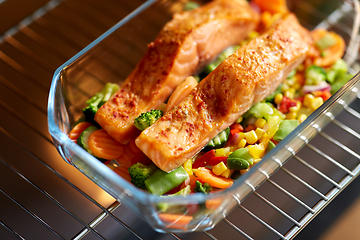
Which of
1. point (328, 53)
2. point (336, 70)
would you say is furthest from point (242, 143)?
point (328, 53)

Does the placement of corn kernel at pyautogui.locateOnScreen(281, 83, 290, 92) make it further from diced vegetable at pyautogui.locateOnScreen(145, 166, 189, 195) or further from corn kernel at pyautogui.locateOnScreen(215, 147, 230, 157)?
diced vegetable at pyautogui.locateOnScreen(145, 166, 189, 195)

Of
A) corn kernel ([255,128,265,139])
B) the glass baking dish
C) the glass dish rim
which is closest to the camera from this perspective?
the glass dish rim

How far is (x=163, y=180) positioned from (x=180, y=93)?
629 millimetres

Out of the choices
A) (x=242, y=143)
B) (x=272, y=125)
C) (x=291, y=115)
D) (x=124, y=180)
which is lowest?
(x=124, y=180)

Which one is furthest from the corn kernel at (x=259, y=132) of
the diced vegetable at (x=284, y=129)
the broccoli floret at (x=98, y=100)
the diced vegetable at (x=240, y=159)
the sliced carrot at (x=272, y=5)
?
the sliced carrot at (x=272, y=5)

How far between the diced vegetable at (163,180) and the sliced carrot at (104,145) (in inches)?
13.9

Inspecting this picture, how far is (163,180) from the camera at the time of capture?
230 cm

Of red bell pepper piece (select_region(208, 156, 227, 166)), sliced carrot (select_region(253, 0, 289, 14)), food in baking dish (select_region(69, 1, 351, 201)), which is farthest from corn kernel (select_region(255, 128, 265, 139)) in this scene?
sliced carrot (select_region(253, 0, 289, 14))

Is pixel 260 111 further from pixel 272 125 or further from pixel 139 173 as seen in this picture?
pixel 139 173

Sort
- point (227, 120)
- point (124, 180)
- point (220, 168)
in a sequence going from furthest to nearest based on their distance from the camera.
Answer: point (227, 120)
point (220, 168)
point (124, 180)

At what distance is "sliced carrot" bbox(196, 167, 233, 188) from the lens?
7.64ft

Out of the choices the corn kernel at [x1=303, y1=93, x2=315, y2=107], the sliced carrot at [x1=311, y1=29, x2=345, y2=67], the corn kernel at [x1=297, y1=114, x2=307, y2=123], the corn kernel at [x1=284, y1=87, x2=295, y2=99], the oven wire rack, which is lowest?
the oven wire rack

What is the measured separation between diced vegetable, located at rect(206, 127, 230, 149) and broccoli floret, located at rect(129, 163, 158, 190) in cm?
43

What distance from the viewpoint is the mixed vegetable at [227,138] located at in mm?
2334
